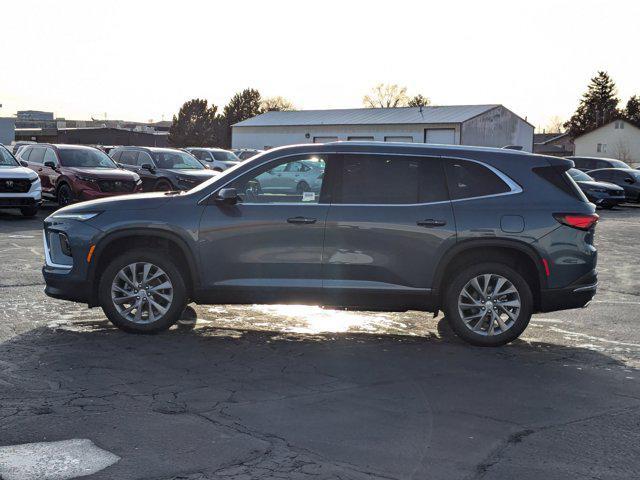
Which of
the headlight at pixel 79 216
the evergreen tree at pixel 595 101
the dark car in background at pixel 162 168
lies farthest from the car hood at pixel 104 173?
the evergreen tree at pixel 595 101

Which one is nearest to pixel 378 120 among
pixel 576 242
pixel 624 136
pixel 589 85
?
pixel 624 136

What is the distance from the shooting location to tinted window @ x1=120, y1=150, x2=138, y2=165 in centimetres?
2388

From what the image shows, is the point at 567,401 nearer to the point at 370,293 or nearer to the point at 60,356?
the point at 370,293

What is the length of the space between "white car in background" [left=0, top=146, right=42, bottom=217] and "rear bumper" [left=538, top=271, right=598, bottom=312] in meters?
14.7

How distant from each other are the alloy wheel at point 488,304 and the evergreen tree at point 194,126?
82767 millimetres

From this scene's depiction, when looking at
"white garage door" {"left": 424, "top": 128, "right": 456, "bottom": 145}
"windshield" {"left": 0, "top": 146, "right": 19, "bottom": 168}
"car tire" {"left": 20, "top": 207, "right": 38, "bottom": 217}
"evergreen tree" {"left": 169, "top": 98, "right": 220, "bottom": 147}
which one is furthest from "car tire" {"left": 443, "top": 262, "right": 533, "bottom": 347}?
"evergreen tree" {"left": 169, "top": 98, "right": 220, "bottom": 147}

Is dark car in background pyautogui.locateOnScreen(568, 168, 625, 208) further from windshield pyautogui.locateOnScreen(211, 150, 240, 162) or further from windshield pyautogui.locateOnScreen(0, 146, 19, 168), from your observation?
windshield pyautogui.locateOnScreen(0, 146, 19, 168)

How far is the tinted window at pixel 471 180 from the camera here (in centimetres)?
732

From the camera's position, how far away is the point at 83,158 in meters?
21.2

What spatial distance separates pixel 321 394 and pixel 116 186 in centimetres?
1553

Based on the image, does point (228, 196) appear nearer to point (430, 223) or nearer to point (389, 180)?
point (389, 180)

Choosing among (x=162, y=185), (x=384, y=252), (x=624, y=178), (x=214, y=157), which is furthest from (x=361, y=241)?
(x=624, y=178)

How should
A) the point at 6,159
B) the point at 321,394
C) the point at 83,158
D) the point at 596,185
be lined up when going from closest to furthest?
the point at 321,394
the point at 6,159
the point at 83,158
the point at 596,185

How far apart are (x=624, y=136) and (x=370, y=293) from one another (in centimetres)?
7854
